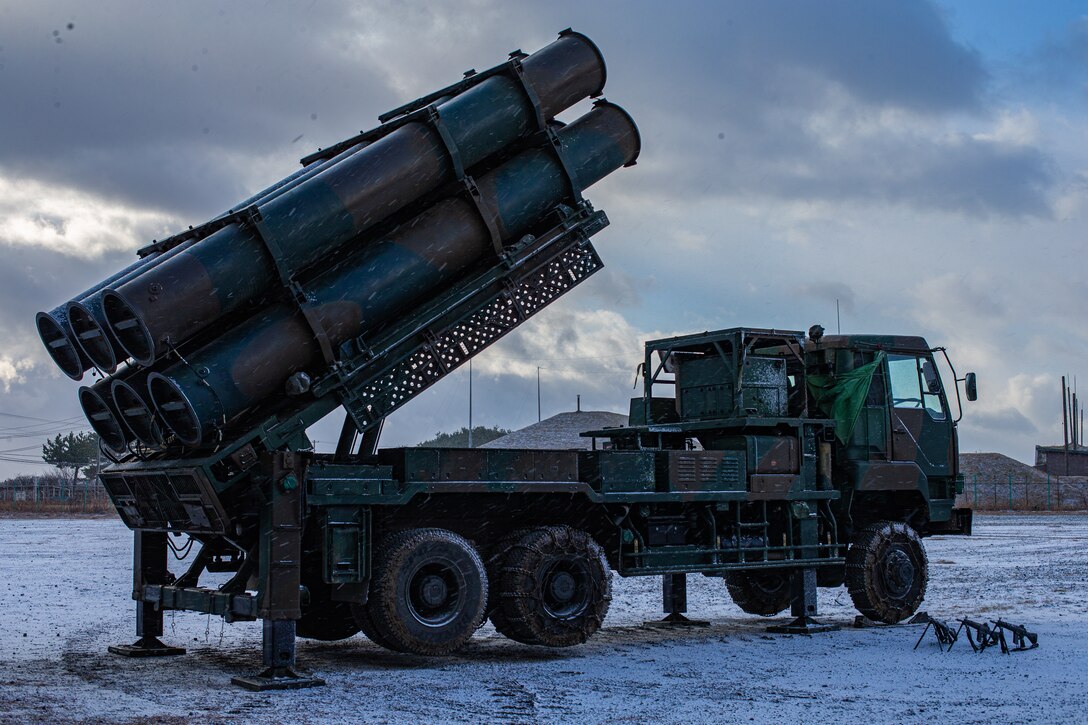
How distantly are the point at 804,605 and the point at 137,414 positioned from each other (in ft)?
22.7

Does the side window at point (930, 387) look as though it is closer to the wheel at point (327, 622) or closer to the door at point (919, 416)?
the door at point (919, 416)

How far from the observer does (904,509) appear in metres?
14.0

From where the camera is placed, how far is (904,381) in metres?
13.5

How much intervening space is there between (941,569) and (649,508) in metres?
10.2

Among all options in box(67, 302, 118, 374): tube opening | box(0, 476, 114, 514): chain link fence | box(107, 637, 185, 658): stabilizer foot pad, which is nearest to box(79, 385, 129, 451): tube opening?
box(67, 302, 118, 374): tube opening

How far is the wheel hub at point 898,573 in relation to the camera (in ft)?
43.7

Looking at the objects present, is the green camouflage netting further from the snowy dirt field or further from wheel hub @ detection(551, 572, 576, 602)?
wheel hub @ detection(551, 572, 576, 602)

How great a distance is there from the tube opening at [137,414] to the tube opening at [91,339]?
0.27 m

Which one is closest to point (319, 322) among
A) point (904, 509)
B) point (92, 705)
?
point (92, 705)

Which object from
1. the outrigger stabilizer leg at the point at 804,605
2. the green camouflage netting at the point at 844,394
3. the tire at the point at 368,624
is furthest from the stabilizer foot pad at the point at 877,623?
the tire at the point at 368,624

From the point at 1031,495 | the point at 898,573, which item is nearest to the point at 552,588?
the point at 898,573

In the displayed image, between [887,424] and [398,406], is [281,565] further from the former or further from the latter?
[887,424]

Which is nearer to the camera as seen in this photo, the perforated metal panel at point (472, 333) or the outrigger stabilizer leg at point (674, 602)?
the perforated metal panel at point (472, 333)

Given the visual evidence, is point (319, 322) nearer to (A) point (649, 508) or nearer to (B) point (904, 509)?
(A) point (649, 508)
